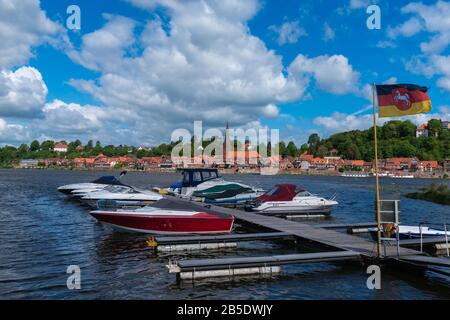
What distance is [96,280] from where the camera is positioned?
14234mm

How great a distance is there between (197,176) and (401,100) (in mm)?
28573

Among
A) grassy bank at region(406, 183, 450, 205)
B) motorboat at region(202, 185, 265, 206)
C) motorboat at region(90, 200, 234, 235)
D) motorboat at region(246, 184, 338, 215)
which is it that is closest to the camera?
motorboat at region(90, 200, 234, 235)

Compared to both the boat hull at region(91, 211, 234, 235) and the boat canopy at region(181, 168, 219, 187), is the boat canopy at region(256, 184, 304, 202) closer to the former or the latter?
the boat canopy at region(181, 168, 219, 187)

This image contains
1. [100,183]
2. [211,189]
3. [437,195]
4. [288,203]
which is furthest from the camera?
[437,195]

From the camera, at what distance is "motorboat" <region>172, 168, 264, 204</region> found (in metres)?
37.6

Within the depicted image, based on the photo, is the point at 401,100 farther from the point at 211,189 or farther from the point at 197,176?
the point at 197,176

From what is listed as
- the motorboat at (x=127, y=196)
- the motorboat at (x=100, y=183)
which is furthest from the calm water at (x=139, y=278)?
the motorboat at (x=100, y=183)

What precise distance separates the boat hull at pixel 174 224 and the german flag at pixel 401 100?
10782 mm

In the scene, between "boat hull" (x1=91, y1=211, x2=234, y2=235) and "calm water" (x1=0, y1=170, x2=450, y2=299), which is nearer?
"calm water" (x1=0, y1=170, x2=450, y2=299)

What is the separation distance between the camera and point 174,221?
835 inches

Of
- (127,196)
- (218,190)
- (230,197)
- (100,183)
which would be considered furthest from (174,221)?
(100,183)

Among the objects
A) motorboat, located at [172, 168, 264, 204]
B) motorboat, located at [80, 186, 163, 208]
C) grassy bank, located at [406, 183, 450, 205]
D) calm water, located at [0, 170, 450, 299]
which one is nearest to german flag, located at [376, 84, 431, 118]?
calm water, located at [0, 170, 450, 299]

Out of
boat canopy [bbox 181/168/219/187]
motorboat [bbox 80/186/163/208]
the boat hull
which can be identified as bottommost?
the boat hull
